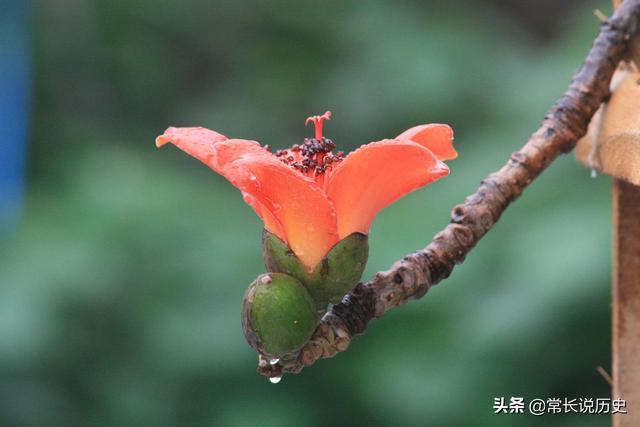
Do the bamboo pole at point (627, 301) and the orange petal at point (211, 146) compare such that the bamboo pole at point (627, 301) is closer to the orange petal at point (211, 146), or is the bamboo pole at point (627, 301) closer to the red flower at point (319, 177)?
the red flower at point (319, 177)

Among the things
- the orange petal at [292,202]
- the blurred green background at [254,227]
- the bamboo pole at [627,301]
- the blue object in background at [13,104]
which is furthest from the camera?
the blue object in background at [13,104]

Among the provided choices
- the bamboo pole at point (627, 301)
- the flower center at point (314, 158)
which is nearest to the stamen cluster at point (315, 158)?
the flower center at point (314, 158)

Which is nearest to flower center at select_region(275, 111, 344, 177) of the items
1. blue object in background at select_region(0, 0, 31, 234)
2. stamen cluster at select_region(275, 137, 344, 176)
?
stamen cluster at select_region(275, 137, 344, 176)

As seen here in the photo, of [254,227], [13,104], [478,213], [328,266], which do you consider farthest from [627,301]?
[13,104]

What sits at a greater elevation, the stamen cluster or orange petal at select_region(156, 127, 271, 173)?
the stamen cluster

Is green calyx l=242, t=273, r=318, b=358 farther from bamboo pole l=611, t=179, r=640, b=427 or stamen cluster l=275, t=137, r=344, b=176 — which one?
bamboo pole l=611, t=179, r=640, b=427

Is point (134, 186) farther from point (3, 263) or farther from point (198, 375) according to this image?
point (198, 375)
